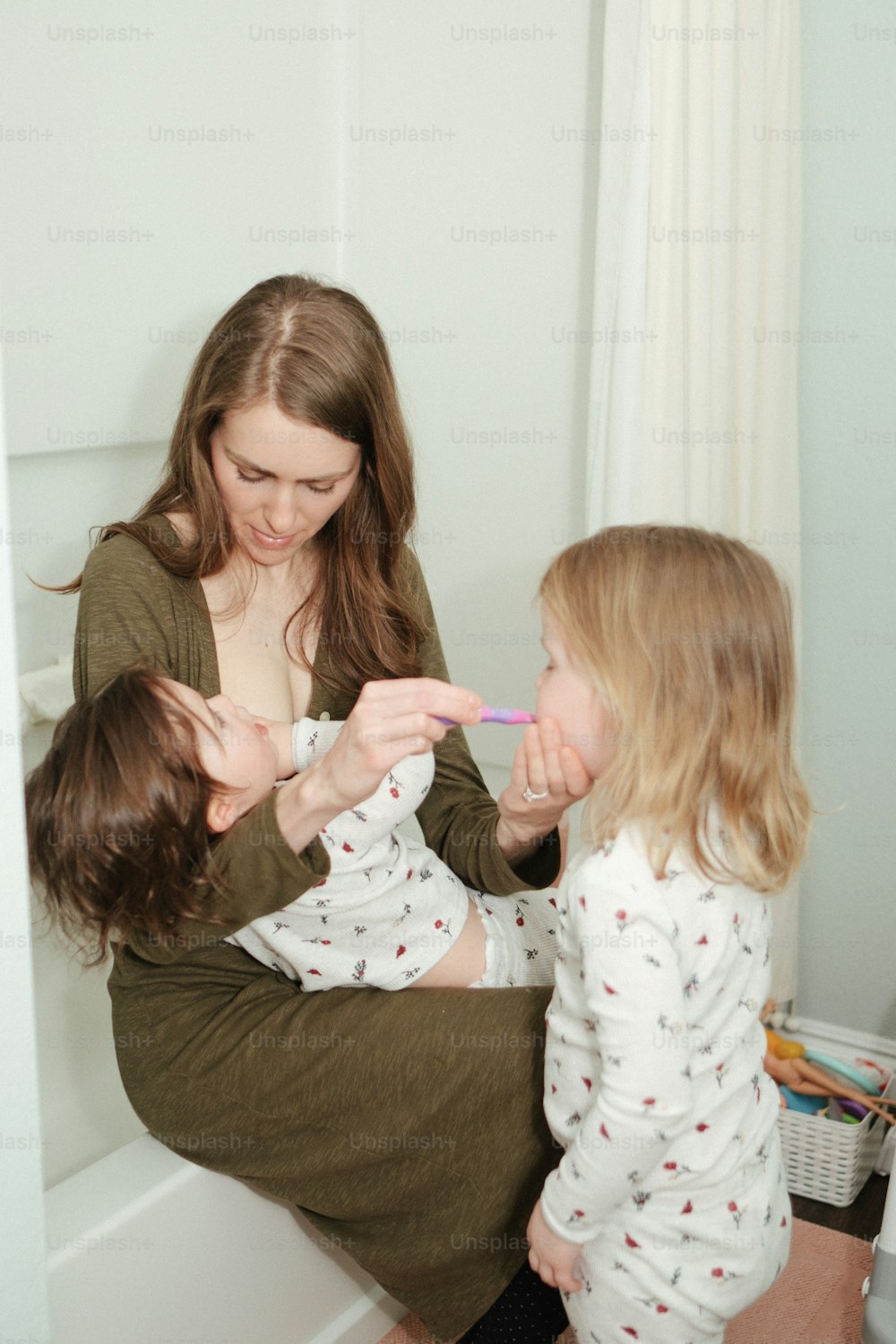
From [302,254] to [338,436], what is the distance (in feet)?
3.35

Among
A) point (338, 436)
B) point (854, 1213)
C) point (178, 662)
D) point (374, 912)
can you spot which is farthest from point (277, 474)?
point (854, 1213)

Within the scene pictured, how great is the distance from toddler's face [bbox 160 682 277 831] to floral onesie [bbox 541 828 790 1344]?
35cm

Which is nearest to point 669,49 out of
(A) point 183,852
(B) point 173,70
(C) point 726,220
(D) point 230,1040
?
(C) point 726,220

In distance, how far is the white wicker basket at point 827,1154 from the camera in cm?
202

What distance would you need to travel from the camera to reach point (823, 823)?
2.36 m

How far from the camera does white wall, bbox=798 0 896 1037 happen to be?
2.17 m

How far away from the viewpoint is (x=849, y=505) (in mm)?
2285

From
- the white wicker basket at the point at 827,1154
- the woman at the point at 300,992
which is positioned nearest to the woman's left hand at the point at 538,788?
the woman at the point at 300,992

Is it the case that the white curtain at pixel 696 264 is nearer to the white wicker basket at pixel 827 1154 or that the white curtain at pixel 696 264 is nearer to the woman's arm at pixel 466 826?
the woman's arm at pixel 466 826

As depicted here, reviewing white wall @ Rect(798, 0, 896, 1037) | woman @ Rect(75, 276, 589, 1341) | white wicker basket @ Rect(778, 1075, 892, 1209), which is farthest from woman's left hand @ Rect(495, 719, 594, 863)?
white wall @ Rect(798, 0, 896, 1037)

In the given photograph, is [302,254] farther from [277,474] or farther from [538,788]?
[538,788]

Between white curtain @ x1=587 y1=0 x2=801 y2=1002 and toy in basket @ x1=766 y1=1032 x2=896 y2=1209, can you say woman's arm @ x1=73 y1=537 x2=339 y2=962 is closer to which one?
white curtain @ x1=587 y1=0 x2=801 y2=1002

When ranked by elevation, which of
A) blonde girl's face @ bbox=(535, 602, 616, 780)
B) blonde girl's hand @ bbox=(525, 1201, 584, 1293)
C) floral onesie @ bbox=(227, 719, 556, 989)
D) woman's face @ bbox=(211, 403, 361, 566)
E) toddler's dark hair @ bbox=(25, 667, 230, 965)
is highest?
woman's face @ bbox=(211, 403, 361, 566)

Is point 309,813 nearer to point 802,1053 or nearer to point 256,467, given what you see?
point 256,467
